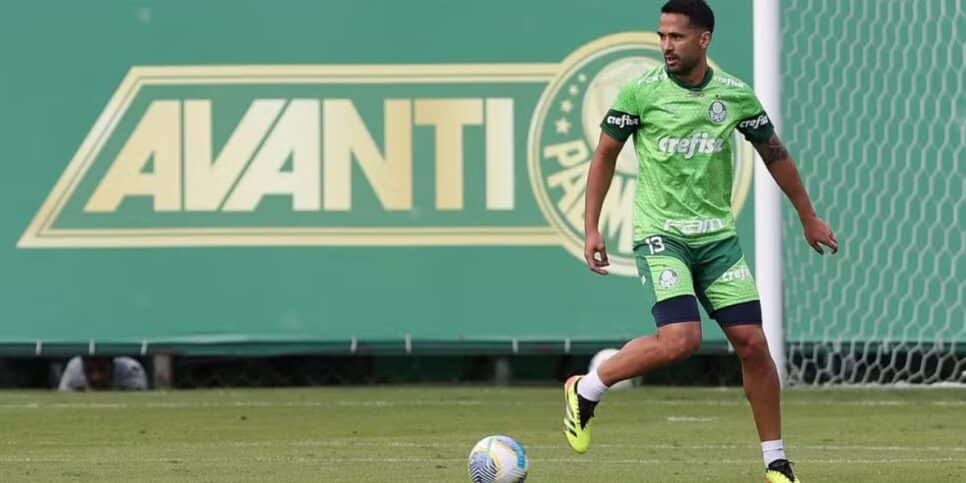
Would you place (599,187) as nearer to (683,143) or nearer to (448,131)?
(683,143)

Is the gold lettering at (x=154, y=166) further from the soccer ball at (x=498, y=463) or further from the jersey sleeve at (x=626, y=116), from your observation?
the soccer ball at (x=498, y=463)

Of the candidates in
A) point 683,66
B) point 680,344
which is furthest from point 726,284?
point 683,66

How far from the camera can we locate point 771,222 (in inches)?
563

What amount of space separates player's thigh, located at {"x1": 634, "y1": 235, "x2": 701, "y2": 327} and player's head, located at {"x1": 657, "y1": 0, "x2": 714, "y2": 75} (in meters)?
0.72

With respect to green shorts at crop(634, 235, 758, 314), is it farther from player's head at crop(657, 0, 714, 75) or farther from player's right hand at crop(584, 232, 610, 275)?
player's head at crop(657, 0, 714, 75)

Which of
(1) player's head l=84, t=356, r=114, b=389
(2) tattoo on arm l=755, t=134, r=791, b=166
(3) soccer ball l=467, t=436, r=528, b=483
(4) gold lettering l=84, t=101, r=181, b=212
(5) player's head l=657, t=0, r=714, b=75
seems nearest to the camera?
(3) soccer ball l=467, t=436, r=528, b=483

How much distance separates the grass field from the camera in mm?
9344

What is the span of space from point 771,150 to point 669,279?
787 mm

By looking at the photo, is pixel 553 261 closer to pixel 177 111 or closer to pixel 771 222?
pixel 771 222

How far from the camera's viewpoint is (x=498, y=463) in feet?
26.6

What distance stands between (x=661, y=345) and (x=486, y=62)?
657cm

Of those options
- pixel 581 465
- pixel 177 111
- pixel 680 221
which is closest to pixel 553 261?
pixel 177 111

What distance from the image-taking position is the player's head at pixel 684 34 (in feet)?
27.0

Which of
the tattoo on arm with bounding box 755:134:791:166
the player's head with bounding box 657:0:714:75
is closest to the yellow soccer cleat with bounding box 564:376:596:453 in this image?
the tattoo on arm with bounding box 755:134:791:166
